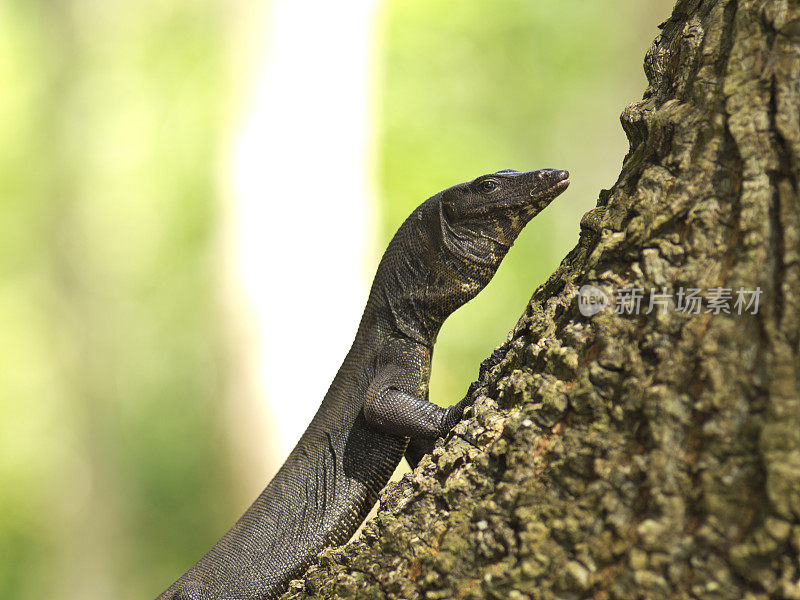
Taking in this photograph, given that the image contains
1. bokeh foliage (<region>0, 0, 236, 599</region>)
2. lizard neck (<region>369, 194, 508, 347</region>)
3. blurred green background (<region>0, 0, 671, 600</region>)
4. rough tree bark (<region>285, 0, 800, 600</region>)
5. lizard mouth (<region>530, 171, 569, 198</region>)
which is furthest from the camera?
bokeh foliage (<region>0, 0, 236, 599</region>)

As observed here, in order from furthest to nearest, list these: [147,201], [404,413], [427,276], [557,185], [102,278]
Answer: [147,201]
[102,278]
[427,276]
[557,185]
[404,413]

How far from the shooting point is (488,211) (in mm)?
3166

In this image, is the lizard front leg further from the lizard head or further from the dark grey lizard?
the lizard head

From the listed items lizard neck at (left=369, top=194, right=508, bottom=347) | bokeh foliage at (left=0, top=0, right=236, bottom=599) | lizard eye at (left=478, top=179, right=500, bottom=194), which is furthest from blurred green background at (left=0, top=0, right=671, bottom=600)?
lizard eye at (left=478, top=179, right=500, bottom=194)

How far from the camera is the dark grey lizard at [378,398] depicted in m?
2.96

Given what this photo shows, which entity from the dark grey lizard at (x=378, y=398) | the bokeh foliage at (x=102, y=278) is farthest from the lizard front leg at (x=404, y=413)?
the bokeh foliage at (x=102, y=278)

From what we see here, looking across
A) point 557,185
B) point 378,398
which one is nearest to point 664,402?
point 378,398

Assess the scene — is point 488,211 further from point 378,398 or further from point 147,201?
point 147,201

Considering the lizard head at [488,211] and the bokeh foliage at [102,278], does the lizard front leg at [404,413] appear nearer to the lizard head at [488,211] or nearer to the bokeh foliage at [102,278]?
the lizard head at [488,211]

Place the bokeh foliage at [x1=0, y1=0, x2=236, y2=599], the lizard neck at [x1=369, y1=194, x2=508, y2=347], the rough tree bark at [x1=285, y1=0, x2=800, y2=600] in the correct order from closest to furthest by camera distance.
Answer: the rough tree bark at [x1=285, y1=0, x2=800, y2=600] → the lizard neck at [x1=369, y1=194, x2=508, y2=347] → the bokeh foliage at [x1=0, y1=0, x2=236, y2=599]

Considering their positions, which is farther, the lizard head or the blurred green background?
the blurred green background

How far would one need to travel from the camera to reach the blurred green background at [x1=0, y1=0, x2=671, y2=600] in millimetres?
10727

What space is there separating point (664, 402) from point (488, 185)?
184 centimetres

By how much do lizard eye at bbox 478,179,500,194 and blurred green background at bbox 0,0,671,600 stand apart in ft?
24.1
